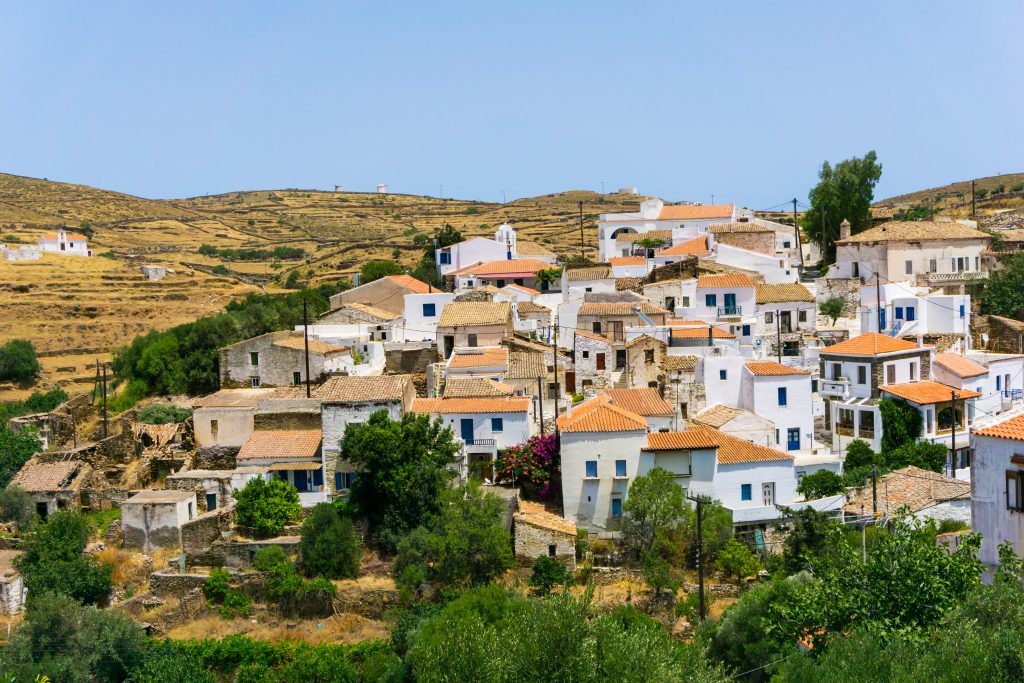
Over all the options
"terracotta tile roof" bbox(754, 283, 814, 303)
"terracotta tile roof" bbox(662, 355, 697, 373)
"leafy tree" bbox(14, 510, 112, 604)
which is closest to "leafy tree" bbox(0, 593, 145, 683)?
"leafy tree" bbox(14, 510, 112, 604)

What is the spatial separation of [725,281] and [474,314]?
484 inches

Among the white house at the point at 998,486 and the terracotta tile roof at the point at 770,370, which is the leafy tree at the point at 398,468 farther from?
the white house at the point at 998,486

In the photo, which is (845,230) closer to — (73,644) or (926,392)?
(926,392)

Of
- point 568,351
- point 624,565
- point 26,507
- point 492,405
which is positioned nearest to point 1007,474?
point 624,565

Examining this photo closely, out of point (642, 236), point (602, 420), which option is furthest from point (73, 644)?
point (642, 236)

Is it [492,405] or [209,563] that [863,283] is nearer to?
[492,405]

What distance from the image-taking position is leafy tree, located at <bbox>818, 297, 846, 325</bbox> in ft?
163

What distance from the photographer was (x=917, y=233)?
53781 mm

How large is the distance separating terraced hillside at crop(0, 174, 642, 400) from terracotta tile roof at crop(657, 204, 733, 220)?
47.8 ft

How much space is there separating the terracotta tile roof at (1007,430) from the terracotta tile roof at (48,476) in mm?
29291

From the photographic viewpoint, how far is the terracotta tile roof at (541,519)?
103ft

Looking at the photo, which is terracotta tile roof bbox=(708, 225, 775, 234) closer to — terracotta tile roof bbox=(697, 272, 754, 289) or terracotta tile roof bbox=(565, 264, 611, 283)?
terracotta tile roof bbox=(565, 264, 611, 283)

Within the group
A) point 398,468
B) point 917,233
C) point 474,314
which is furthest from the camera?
point 917,233

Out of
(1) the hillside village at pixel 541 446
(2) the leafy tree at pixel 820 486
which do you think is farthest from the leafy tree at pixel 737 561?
(2) the leafy tree at pixel 820 486
